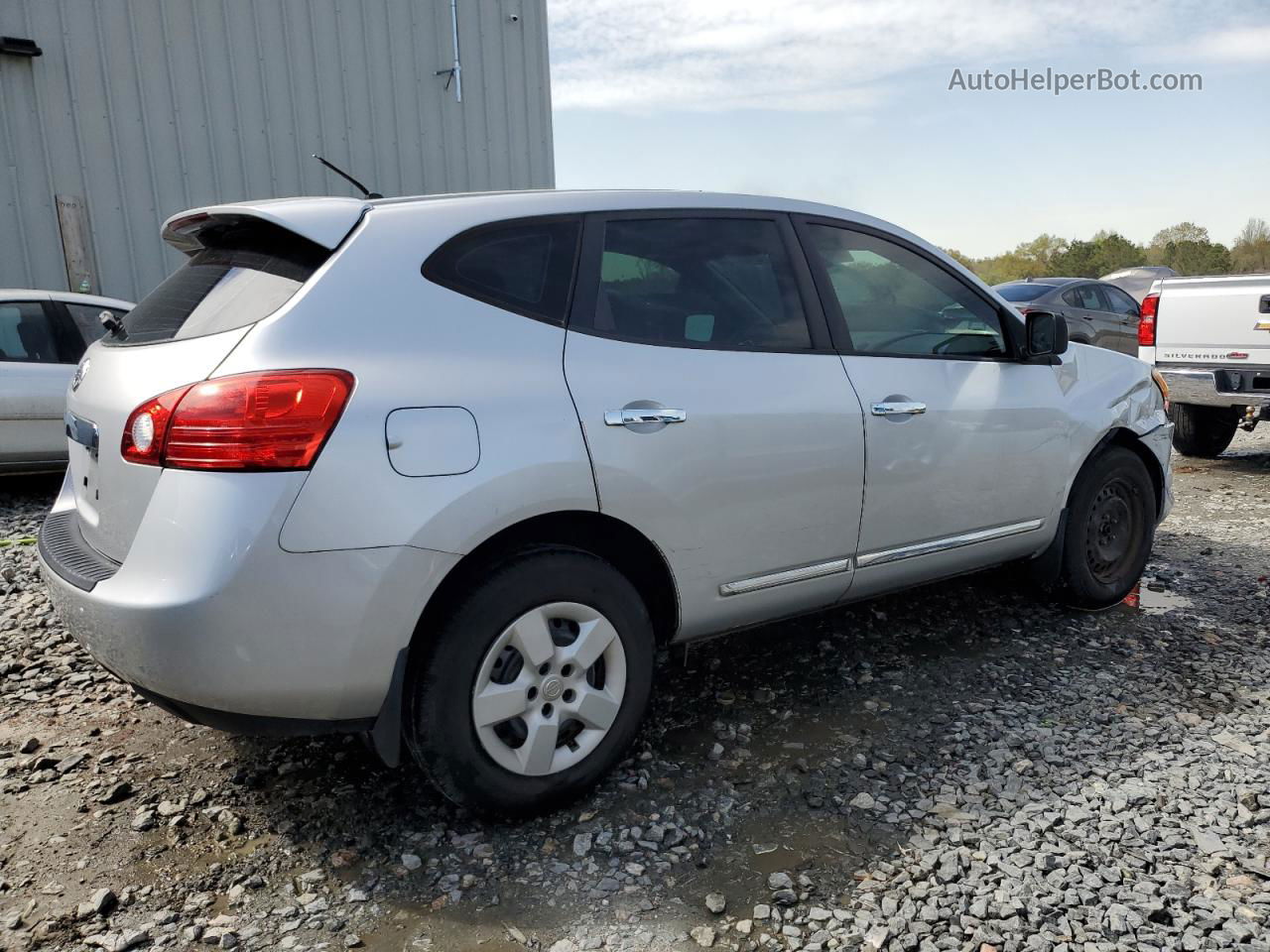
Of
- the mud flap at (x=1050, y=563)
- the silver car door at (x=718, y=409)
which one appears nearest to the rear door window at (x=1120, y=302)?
the mud flap at (x=1050, y=563)

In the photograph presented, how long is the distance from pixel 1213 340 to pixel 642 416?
670 centimetres

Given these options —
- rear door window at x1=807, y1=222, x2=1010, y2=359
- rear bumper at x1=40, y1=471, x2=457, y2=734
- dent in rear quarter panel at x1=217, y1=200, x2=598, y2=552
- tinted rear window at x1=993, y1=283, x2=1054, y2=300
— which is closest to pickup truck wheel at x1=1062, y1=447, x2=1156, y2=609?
rear door window at x1=807, y1=222, x2=1010, y2=359

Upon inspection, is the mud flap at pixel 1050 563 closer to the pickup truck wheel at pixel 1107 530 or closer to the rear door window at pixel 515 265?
the pickup truck wheel at pixel 1107 530

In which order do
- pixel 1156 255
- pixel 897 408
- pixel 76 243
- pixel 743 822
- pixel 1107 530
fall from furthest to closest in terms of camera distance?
1. pixel 1156 255
2. pixel 76 243
3. pixel 1107 530
4. pixel 897 408
5. pixel 743 822

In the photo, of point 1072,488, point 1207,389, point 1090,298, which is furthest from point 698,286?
point 1090,298

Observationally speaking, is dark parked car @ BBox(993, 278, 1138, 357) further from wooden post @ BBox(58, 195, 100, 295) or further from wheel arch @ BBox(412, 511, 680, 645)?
wheel arch @ BBox(412, 511, 680, 645)

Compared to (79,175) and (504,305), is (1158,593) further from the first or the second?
(79,175)

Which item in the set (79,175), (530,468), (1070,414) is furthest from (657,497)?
(79,175)

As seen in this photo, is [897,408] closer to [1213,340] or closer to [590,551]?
[590,551]

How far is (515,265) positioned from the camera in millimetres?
2629

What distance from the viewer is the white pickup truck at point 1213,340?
7250mm

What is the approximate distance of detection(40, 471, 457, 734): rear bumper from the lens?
2141 millimetres

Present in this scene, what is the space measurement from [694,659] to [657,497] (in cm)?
130

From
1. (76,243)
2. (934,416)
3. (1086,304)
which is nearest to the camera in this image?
(934,416)
